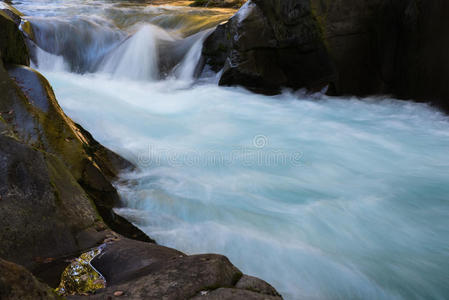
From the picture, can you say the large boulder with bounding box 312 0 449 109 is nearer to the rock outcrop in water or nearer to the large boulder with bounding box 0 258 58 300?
the rock outcrop in water

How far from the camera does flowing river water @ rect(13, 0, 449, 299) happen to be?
333cm

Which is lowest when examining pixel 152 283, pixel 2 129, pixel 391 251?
pixel 391 251

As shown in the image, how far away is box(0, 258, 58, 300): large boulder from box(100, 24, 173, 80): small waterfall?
31.3 ft

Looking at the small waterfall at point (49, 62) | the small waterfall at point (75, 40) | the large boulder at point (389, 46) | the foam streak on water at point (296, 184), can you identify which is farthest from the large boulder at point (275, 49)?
the small waterfall at point (49, 62)

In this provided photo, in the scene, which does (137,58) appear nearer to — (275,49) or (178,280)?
(275,49)

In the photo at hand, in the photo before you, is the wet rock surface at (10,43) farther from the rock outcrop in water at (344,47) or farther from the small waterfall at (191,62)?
the small waterfall at (191,62)

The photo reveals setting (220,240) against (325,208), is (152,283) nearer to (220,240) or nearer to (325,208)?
(220,240)

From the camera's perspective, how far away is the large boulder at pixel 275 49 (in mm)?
7969

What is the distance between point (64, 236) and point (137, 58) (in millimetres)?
9091

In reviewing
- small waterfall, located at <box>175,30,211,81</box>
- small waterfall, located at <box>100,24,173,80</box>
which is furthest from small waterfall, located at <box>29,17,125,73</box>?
small waterfall, located at <box>175,30,211,81</box>

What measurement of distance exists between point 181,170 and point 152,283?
3.31 metres

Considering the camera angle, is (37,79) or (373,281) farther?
(37,79)

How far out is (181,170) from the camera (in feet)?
17.2

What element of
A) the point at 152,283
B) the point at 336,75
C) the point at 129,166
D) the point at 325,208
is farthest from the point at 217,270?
the point at 336,75
